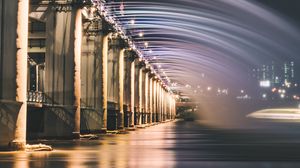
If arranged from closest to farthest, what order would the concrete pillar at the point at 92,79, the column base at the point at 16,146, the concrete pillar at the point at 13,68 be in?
the column base at the point at 16,146 → the concrete pillar at the point at 13,68 → the concrete pillar at the point at 92,79

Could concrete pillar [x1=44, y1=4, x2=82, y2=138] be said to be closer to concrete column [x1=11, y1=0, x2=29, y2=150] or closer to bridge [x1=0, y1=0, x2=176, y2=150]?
bridge [x1=0, y1=0, x2=176, y2=150]

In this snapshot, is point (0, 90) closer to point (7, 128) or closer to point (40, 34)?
point (7, 128)

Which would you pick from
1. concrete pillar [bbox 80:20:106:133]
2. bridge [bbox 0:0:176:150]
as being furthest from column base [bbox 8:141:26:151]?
concrete pillar [bbox 80:20:106:133]

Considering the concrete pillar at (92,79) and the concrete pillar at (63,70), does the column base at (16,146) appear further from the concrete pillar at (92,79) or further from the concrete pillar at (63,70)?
the concrete pillar at (92,79)

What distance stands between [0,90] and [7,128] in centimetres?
190

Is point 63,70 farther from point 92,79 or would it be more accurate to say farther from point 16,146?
point 92,79

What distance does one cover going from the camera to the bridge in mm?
31875

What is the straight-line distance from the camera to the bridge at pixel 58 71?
31.9 m

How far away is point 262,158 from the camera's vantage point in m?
24.9

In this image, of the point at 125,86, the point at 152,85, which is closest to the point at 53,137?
the point at 125,86

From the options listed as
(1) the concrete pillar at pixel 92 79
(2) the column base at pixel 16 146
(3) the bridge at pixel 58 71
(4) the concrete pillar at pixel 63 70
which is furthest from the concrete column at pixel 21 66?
(1) the concrete pillar at pixel 92 79

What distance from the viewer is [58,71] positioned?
→ 5100 cm

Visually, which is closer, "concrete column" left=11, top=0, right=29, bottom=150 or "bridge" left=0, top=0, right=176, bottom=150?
"concrete column" left=11, top=0, right=29, bottom=150

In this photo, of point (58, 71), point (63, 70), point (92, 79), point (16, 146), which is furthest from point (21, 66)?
point (92, 79)
